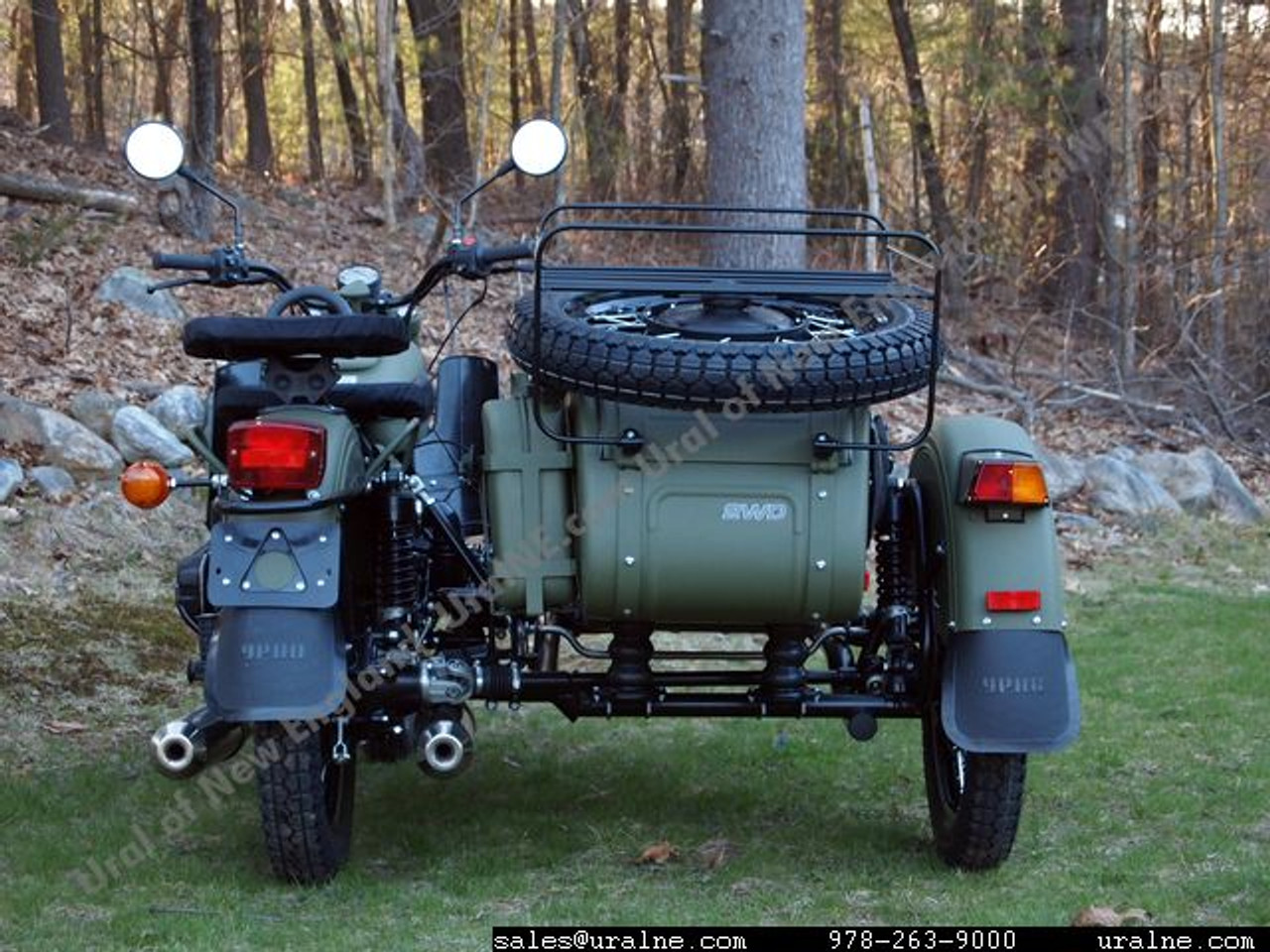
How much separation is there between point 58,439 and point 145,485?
4968 mm

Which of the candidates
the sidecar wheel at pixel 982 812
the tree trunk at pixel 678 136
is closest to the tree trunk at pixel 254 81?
the tree trunk at pixel 678 136

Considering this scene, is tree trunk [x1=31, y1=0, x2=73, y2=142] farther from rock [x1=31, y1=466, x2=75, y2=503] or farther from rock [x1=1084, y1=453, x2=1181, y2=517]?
rock [x1=1084, y1=453, x2=1181, y2=517]

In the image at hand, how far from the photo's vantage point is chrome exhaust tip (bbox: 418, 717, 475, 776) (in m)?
3.94

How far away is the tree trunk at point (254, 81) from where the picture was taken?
18.5m

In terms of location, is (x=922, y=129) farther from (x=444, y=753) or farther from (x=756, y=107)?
(x=444, y=753)

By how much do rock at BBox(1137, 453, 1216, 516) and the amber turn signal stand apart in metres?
8.66

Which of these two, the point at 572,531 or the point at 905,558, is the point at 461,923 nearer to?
the point at 572,531

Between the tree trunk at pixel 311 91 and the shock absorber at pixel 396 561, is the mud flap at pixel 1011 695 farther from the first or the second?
the tree trunk at pixel 311 91

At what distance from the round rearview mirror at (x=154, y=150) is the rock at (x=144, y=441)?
15.2ft

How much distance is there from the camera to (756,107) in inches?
382

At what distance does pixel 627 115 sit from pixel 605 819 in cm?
1494

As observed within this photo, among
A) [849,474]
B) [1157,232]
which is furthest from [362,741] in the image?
[1157,232]

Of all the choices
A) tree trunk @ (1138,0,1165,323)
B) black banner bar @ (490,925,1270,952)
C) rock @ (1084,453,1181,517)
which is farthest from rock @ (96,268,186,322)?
tree trunk @ (1138,0,1165,323)

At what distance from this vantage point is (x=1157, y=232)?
1786cm
